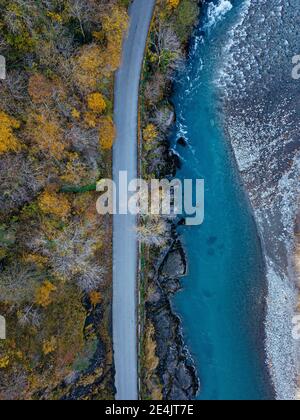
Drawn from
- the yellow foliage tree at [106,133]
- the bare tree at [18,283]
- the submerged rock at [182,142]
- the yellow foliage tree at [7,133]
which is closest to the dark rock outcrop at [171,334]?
the submerged rock at [182,142]

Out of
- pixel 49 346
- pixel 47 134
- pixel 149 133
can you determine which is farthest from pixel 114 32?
pixel 49 346

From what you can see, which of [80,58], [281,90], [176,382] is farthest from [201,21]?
[176,382]

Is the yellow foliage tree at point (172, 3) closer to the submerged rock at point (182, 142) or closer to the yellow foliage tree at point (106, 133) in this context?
the yellow foliage tree at point (106, 133)

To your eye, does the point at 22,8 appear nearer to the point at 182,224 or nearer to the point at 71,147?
the point at 71,147

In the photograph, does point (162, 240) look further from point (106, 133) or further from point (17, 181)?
point (17, 181)

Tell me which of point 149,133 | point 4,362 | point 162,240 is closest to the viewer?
point 4,362

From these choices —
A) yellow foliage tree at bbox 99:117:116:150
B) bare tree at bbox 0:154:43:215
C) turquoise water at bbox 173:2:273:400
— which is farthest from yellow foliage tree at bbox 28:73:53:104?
turquoise water at bbox 173:2:273:400
